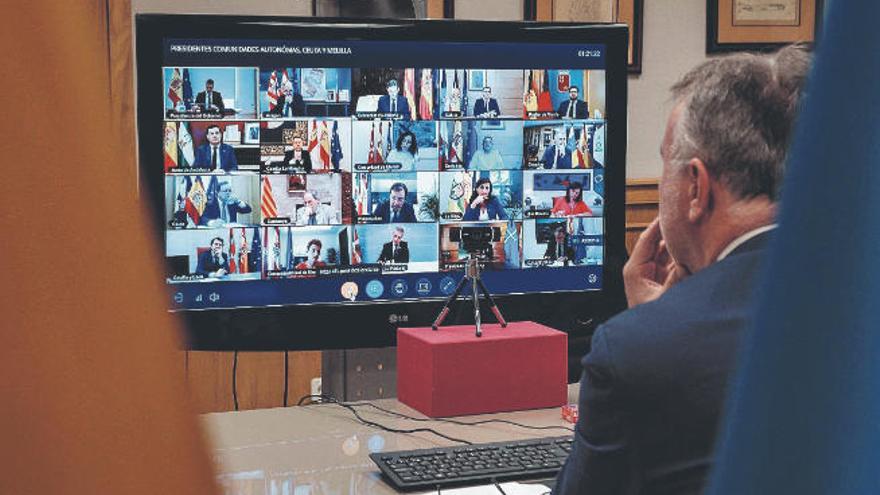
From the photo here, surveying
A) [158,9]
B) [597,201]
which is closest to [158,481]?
[597,201]

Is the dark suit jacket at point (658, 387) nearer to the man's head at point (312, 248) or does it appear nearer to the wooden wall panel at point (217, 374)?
the man's head at point (312, 248)

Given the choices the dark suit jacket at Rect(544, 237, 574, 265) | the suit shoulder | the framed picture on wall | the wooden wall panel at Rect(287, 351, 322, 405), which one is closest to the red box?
the dark suit jacket at Rect(544, 237, 574, 265)

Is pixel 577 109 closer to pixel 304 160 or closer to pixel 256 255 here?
pixel 304 160

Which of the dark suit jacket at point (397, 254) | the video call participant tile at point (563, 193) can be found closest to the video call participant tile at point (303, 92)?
the dark suit jacket at point (397, 254)

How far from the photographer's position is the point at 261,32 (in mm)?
1710

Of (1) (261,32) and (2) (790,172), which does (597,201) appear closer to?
(1) (261,32)

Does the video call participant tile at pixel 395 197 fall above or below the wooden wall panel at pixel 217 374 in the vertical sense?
Answer: above

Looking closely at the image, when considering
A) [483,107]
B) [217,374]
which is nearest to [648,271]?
[483,107]

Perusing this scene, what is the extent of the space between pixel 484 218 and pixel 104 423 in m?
1.76

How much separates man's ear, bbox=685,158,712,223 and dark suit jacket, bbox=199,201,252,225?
2.11 ft

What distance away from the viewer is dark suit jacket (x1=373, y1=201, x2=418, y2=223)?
1.76 m

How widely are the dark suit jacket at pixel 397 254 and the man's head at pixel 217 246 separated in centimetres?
24

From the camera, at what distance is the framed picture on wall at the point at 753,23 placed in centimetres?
416

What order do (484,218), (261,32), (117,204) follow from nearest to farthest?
(117,204) < (261,32) < (484,218)
